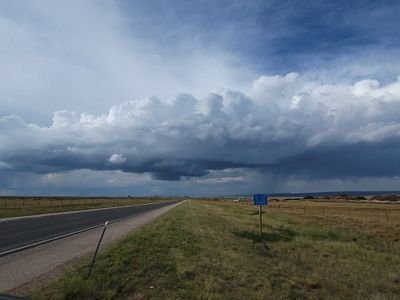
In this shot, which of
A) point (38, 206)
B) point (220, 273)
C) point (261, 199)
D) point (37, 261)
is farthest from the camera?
point (38, 206)

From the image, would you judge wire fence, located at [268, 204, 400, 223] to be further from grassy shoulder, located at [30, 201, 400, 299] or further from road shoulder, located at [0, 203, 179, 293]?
road shoulder, located at [0, 203, 179, 293]

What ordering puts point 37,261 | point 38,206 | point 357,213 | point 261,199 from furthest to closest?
point 38,206 → point 357,213 → point 261,199 → point 37,261

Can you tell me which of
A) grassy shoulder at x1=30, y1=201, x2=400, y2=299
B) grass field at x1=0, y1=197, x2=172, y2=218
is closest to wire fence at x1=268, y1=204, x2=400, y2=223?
grassy shoulder at x1=30, y1=201, x2=400, y2=299

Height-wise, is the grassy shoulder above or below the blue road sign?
below

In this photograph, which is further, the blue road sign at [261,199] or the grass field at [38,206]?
the grass field at [38,206]

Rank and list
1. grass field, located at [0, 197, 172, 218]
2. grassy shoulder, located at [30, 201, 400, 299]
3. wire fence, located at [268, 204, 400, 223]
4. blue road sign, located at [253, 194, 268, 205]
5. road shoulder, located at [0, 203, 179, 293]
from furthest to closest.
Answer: wire fence, located at [268, 204, 400, 223] → grass field, located at [0, 197, 172, 218] → blue road sign, located at [253, 194, 268, 205] → road shoulder, located at [0, 203, 179, 293] → grassy shoulder, located at [30, 201, 400, 299]

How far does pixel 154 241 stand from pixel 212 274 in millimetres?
6677

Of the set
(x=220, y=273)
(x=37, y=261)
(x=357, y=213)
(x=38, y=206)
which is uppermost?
(x=38, y=206)

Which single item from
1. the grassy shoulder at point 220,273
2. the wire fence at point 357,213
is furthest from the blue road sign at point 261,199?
the wire fence at point 357,213

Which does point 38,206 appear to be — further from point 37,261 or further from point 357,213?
point 37,261

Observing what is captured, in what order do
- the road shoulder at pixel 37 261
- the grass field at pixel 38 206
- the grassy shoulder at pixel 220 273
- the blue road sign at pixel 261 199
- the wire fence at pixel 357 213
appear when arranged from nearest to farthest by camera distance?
the grassy shoulder at pixel 220 273 < the road shoulder at pixel 37 261 < the blue road sign at pixel 261 199 < the grass field at pixel 38 206 < the wire fence at pixel 357 213

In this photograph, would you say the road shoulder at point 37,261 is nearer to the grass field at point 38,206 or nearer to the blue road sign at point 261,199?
the blue road sign at point 261,199

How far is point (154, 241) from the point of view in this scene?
53.2ft

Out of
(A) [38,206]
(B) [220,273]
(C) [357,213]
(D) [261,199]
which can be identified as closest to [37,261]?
(B) [220,273]
